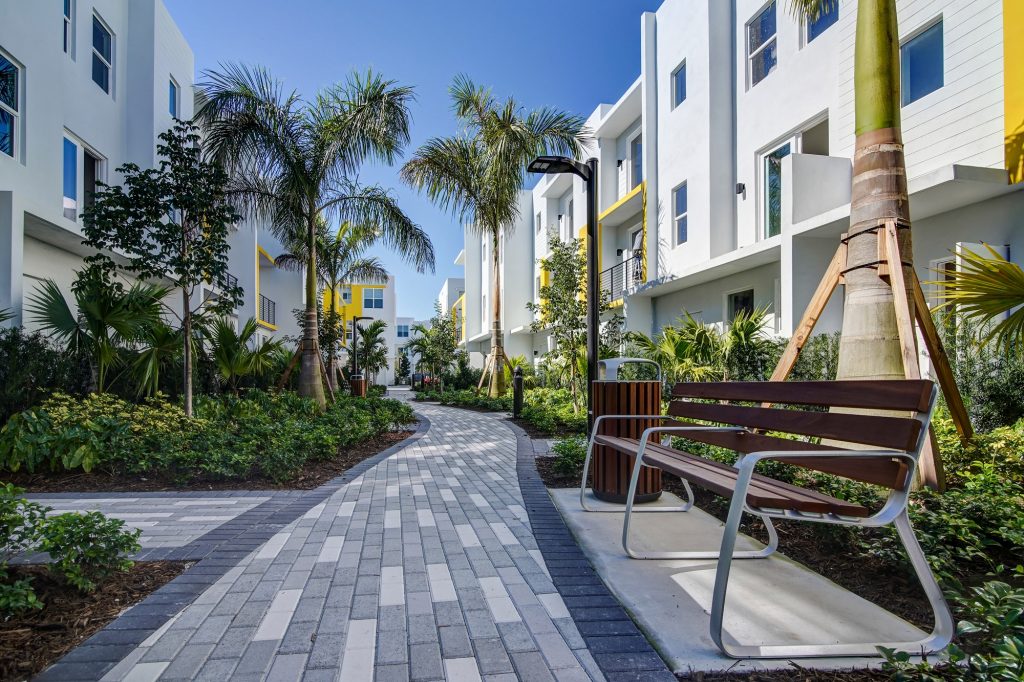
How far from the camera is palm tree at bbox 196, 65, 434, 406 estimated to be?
10141 millimetres

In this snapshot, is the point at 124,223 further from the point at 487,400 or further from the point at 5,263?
the point at 487,400

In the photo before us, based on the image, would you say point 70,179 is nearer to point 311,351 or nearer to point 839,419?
point 311,351

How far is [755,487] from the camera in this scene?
2646mm

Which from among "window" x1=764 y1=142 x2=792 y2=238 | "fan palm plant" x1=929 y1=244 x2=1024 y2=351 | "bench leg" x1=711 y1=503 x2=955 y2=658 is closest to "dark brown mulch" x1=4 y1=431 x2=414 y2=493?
"bench leg" x1=711 y1=503 x2=955 y2=658

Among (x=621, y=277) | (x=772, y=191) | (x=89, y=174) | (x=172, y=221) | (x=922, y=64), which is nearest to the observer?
(x=172, y=221)

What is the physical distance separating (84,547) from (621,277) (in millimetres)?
17623

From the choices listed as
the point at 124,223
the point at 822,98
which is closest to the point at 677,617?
the point at 124,223

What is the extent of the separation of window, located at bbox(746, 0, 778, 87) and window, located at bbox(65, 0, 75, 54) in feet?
45.4

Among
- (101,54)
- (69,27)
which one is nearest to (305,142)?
(69,27)

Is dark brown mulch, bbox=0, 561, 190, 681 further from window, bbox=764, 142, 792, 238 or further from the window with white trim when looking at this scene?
the window with white trim

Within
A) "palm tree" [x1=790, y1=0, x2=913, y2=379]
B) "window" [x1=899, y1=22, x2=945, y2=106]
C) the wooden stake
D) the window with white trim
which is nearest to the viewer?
the wooden stake

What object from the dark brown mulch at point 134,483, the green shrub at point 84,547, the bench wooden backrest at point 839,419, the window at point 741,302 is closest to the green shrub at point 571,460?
the bench wooden backrest at point 839,419

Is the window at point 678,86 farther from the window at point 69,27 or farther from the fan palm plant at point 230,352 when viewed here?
the window at point 69,27

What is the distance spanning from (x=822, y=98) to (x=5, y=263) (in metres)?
13.5
